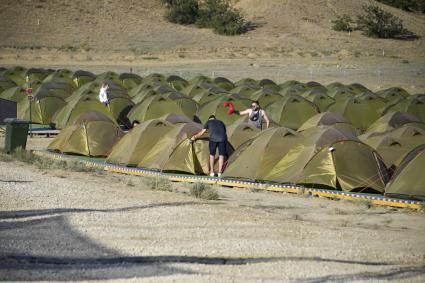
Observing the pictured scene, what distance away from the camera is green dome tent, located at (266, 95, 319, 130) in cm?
3073

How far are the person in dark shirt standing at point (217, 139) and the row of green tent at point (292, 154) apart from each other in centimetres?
29

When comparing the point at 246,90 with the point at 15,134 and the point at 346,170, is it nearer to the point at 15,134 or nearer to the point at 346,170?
the point at 15,134

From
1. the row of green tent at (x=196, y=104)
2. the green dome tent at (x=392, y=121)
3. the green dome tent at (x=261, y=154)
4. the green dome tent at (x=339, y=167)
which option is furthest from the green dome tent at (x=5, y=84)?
the green dome tent at (x=339, y=167)

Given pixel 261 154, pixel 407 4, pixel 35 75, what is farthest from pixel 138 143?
pixel 407 4

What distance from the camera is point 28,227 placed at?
12000 millimetres

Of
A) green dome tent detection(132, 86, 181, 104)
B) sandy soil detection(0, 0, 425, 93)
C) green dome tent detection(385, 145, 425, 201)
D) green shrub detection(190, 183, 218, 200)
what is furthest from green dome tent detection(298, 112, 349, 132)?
sandy soil detection(0, 0, 425, 93)

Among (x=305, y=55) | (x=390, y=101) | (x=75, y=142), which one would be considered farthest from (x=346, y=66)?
(x=75, y=142)

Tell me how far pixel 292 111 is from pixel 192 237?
1960 cm

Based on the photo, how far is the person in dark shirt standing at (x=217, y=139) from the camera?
18.7 m

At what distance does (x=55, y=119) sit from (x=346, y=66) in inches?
1282

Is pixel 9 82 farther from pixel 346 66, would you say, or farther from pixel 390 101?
pixel 346 66

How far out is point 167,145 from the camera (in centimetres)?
2070

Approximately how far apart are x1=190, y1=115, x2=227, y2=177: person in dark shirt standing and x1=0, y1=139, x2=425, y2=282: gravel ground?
6.93 ft

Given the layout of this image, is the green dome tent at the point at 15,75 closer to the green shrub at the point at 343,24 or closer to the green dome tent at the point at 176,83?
the green dome tent at the point at 176,83
